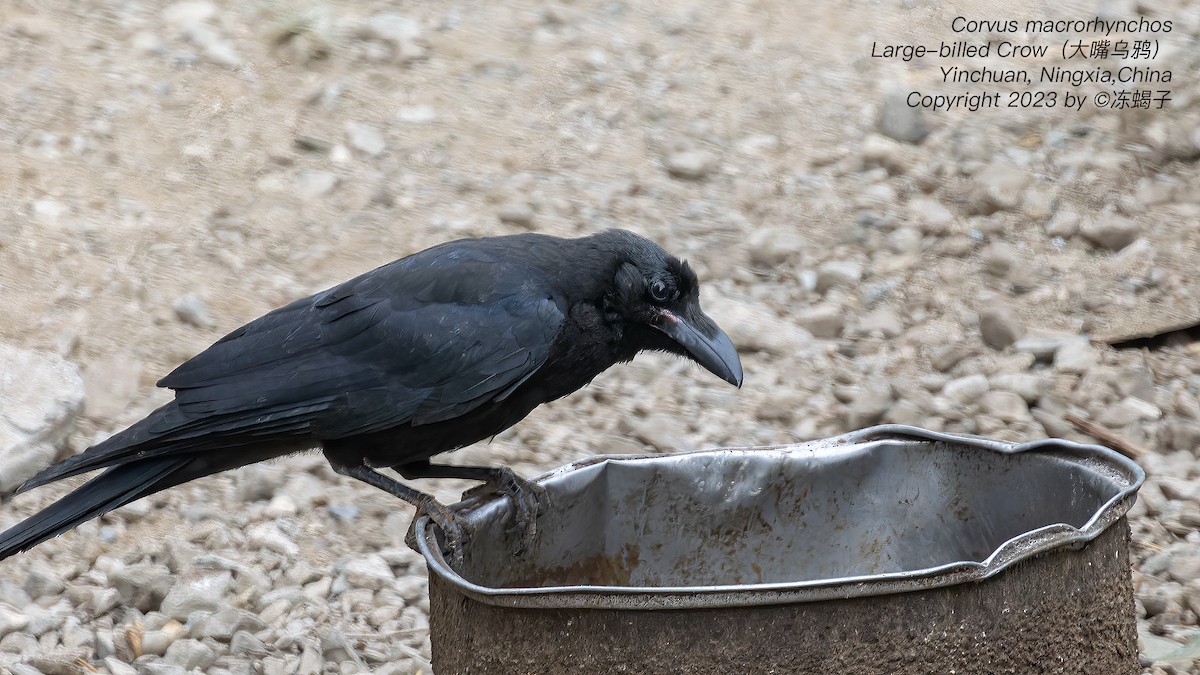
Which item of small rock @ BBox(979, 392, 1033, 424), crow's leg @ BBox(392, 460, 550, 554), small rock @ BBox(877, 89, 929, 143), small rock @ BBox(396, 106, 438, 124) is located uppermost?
crow's leg @ BBox(392, 460, 550, 554)

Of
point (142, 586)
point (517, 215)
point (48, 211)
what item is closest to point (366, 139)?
point (517, 215)

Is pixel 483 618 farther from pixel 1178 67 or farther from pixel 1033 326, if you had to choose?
pixel 1178 67

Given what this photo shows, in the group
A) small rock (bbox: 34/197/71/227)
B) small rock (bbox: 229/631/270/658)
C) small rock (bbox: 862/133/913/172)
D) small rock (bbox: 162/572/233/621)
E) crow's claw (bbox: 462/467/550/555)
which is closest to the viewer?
crow's claw (bbox: 462/467/550/555)

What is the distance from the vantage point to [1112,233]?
251 inches

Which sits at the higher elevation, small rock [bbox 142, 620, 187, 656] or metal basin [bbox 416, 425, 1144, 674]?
metal basin [bbox 416, 425, 1144, 674]

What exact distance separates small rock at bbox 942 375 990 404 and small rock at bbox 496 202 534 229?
2079 mm

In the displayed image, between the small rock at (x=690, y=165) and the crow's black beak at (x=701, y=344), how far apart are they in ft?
10.4

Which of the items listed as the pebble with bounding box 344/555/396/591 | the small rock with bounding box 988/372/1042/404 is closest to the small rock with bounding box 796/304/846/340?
the small rock with bounding box 988/372/1042/404

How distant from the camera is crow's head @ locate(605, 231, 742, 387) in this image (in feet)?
12.4

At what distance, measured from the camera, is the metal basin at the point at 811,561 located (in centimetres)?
263

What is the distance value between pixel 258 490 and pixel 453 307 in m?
1.53

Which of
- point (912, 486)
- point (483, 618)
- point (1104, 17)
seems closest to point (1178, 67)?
point (1104, 17)

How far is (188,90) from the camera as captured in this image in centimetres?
716

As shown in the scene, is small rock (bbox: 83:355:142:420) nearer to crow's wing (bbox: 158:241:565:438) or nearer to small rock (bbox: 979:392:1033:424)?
crow's wing (bbox: 158:241:565:438)
